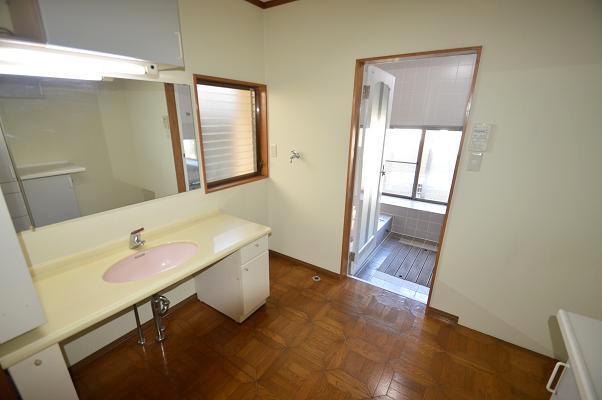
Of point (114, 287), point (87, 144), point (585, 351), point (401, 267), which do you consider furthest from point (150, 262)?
point (401, 267)

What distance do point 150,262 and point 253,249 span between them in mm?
670

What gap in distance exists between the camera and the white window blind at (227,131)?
7.13ft

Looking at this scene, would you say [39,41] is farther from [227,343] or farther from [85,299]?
[227,343]

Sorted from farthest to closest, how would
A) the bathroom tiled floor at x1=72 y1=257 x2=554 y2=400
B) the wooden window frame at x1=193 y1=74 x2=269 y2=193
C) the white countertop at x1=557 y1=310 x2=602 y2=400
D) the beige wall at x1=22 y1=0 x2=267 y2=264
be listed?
the wooden window frame at x1=193 y1=74 x2=269 y2=193
the bathroom tiled floor at x1=72 y1=257 x2=554 y2=400
the beige wall at x1=22 y1=0 x2=267 y2=264
the white countertop at x1=557 y1=310 x2=602 y2=400

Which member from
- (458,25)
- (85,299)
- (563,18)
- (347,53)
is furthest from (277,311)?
(563,18)

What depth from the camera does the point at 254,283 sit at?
2018mm

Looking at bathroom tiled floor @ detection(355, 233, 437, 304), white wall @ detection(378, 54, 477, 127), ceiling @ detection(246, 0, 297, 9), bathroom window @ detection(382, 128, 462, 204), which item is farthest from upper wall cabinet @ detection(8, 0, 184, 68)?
bathroom window @ detection(382, 128, 462, 204)

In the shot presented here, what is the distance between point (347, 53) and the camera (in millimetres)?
2064

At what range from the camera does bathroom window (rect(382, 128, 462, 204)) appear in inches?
Answer: 154

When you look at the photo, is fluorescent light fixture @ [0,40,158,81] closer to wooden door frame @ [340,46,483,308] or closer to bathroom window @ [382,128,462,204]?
wooden door frame @ [340,46,483,308]

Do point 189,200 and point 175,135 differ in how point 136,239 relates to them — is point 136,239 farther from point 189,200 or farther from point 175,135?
point 175,135

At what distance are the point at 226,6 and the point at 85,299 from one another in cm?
215

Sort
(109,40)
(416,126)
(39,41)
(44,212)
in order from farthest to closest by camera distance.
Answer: (416,126), (44,212), (109,40), (39,41)

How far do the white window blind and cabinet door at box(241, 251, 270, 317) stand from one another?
85 cm
